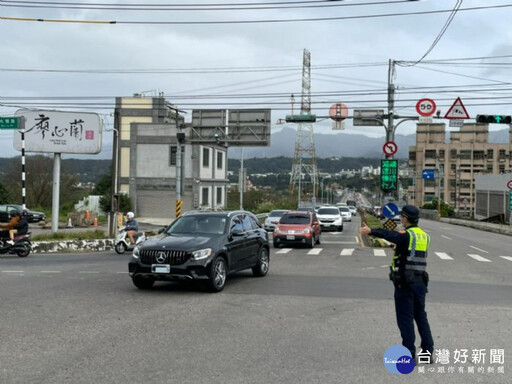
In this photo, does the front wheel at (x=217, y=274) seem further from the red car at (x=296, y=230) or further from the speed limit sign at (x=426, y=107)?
the speed limit sign at (x=426, y=107)

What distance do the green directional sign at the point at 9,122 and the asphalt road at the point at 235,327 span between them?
38.6ft

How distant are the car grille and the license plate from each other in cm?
7

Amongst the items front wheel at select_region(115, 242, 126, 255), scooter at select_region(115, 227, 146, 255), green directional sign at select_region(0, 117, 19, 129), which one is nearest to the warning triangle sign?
scooter at select_region(115, 227, 146, 255)

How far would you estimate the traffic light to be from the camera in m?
25.3

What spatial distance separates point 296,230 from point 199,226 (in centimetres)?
1197

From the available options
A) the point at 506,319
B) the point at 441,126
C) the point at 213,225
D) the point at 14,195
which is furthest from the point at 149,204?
the point at 441,126

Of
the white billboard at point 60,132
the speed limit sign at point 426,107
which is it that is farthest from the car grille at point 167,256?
the speed limit sign at point 426,107

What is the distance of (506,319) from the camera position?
9.54 m

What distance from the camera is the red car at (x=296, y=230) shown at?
24.6 meters

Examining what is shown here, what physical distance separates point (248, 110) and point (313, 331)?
2782 centimetres

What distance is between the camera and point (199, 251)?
11.6 metres

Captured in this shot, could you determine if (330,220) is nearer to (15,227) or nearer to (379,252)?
(379,252)

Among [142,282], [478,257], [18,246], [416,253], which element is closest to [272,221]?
[478,257]

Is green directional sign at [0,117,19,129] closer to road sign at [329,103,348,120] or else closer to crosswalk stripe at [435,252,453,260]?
road sign at [329,103,348,120]
